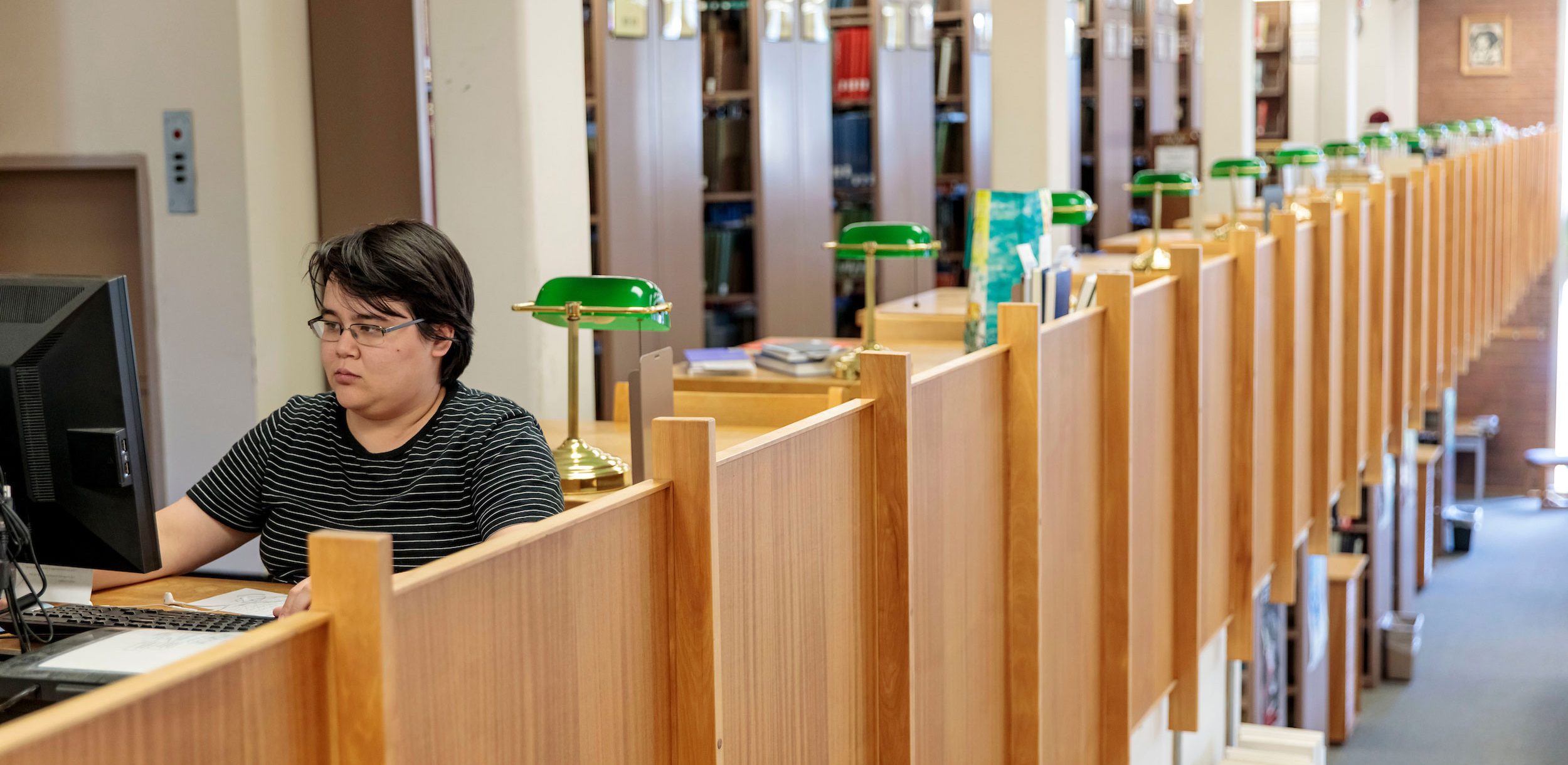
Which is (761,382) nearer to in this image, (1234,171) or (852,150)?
(1234,171)

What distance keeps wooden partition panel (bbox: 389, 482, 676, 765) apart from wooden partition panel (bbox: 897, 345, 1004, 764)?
601mm

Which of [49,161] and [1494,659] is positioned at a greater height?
[49,161]

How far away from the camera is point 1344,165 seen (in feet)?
38.4

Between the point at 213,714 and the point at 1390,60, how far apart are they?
15.8m

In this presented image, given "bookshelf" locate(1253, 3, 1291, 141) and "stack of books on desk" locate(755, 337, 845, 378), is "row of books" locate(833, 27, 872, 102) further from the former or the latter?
"bookshelf" locate(1253, 3, 1291, 141)

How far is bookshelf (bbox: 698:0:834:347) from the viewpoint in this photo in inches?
283

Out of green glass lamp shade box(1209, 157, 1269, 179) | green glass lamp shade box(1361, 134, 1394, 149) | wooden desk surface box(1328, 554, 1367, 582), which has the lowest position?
wooden desk surface box(1328, 554, 1367, 582)

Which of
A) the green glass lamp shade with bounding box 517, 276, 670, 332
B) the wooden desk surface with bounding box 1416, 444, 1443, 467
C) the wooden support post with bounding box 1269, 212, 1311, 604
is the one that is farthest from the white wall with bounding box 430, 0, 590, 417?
the wooden desk surface with bounding box 1416, 444, 1443, 467

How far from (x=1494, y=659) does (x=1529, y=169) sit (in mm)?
4630

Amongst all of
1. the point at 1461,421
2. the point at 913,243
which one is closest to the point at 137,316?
the point at 913,243

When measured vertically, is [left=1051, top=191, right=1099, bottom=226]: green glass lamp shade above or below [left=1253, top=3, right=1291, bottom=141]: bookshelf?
below

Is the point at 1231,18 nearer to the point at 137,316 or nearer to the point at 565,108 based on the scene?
the point at 565,108

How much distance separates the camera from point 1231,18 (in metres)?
9.43

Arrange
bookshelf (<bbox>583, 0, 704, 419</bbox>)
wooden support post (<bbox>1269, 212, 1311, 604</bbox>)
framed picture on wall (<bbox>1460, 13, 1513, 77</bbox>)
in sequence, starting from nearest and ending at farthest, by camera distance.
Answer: wooden support post (<bbox>1269, 212, 1311, 604</bbox>) < bookshelf (<bbox>583, 0, 704, 419</bbox>) < framed picture on wall (<bbox>1460, 13, 1513, 77</bbox>)
